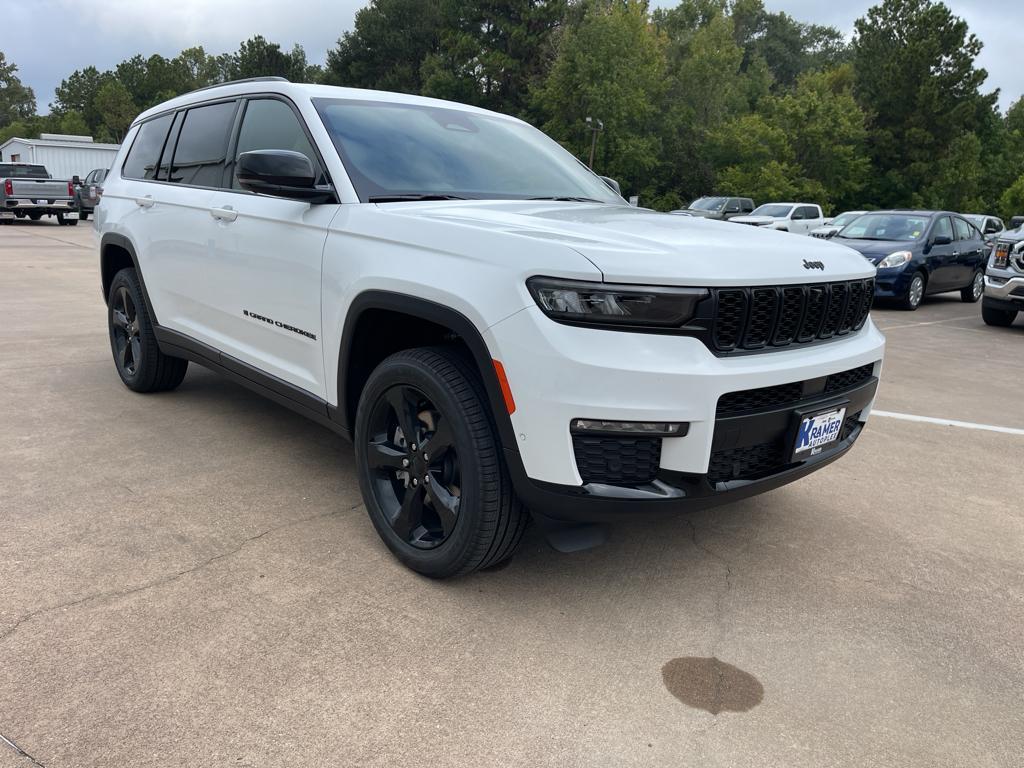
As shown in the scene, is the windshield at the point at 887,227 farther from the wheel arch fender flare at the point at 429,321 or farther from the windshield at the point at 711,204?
the windshield at the point at 711,204

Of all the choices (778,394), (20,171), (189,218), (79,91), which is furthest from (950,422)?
(79,91)

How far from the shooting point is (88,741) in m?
2.09

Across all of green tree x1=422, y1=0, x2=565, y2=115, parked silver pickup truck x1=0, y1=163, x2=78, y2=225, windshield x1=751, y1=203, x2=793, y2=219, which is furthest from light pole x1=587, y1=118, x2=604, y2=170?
parked silver pickup truck x1=0, y1=163, x2=78, y2=225

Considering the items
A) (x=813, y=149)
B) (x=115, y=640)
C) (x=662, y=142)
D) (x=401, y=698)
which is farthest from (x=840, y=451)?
(x=662, y=142)

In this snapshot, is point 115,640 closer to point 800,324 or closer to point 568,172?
point 800,324

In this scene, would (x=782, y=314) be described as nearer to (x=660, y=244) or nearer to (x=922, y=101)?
(x=660, y=244)

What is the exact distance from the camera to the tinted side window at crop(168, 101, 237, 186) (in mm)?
4215

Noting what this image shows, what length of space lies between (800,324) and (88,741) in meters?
2.46

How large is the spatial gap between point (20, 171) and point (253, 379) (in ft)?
86.2

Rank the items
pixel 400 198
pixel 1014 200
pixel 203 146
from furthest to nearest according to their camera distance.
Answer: pixel 1014 200 → pixel 203 146 → pixel 400 198

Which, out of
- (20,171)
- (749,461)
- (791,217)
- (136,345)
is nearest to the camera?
(749,461)

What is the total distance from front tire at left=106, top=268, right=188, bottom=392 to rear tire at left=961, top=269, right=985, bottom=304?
14.1 meters

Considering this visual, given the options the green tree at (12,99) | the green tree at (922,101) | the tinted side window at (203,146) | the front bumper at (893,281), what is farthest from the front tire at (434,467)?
the green tree at (12,99)

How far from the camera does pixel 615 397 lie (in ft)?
7.80
